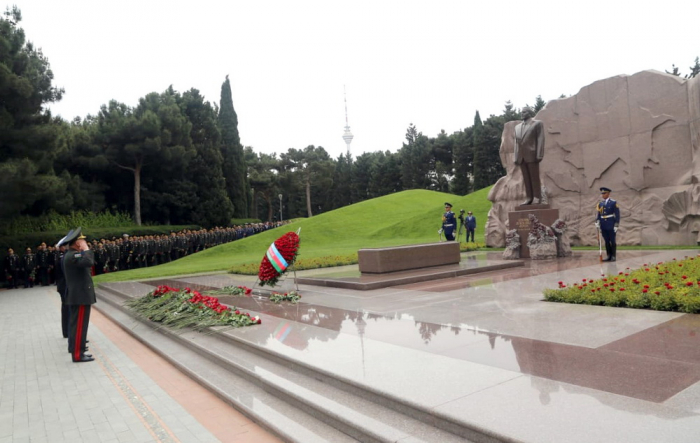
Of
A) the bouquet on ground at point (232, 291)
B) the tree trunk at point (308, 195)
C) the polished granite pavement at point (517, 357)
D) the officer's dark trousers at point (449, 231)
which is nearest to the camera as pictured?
the polished granite pavement at point (517, 357)

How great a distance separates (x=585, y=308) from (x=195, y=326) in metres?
5.21

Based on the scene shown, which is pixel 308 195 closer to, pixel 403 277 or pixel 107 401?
pixel 403 277

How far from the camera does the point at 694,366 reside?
11.6 ft

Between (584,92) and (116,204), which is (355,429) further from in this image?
(116,204)

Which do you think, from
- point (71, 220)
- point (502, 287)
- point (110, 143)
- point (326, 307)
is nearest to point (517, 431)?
point (326, 307)

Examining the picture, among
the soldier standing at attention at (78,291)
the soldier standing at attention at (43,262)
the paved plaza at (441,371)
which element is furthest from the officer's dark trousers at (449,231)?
→ the soldier standing at attention at (43,262)

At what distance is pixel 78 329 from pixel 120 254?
56.5 ft

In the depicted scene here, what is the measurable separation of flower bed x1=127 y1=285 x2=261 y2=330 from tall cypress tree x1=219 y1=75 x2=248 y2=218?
3235 centimetres

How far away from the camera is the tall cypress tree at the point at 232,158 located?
41031mm

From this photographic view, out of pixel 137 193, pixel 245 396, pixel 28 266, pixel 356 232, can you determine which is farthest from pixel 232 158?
pixel 245 396

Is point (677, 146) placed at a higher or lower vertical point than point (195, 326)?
higher

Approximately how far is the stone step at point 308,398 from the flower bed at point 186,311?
50cm

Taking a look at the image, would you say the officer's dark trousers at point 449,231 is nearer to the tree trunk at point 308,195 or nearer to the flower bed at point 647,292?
the flower bed at point 647,292

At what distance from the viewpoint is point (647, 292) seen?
19.1 ft
